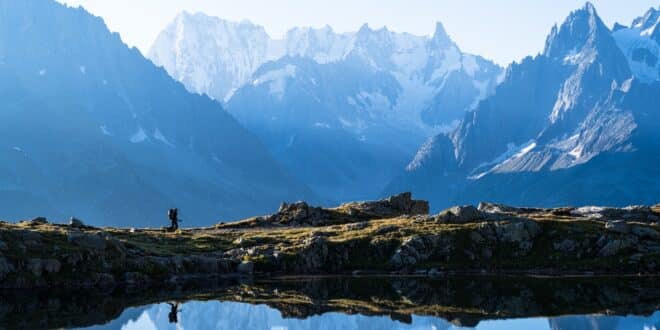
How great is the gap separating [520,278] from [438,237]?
13.8 meters

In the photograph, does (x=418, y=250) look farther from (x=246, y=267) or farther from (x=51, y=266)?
(x=51, y=266)

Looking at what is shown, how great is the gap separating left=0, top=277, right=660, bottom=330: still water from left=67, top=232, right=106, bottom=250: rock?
28.1 ft

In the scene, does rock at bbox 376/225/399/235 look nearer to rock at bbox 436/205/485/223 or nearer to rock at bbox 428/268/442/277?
rock at bbox 436/205/485/223

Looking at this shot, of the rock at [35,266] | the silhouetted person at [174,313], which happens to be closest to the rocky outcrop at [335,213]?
the rock at [35,266]

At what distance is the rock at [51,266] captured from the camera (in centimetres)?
9212

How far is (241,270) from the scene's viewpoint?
10475 cm

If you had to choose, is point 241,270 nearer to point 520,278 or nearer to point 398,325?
point 520,278

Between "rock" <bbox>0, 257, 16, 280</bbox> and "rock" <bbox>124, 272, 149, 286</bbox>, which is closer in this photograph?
"rock" <bbox>0, 257, 16, 280</bbox>

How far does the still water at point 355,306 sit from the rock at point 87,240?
28.1ft

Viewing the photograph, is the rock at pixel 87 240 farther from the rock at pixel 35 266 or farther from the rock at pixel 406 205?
the rock at pixel 406 205

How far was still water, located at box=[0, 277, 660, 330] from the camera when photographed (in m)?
68.8

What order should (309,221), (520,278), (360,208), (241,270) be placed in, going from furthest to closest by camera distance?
1. (360,208)
2. (309,221)
3. (241,270)
4. (520,278)

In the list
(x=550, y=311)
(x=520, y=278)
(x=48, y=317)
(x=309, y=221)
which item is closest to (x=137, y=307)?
(x=48, y=317)

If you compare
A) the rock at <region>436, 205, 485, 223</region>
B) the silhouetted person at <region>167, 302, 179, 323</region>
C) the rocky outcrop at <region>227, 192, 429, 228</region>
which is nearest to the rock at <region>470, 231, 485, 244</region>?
the rock at <region>436, 205, 485, 223</region>
